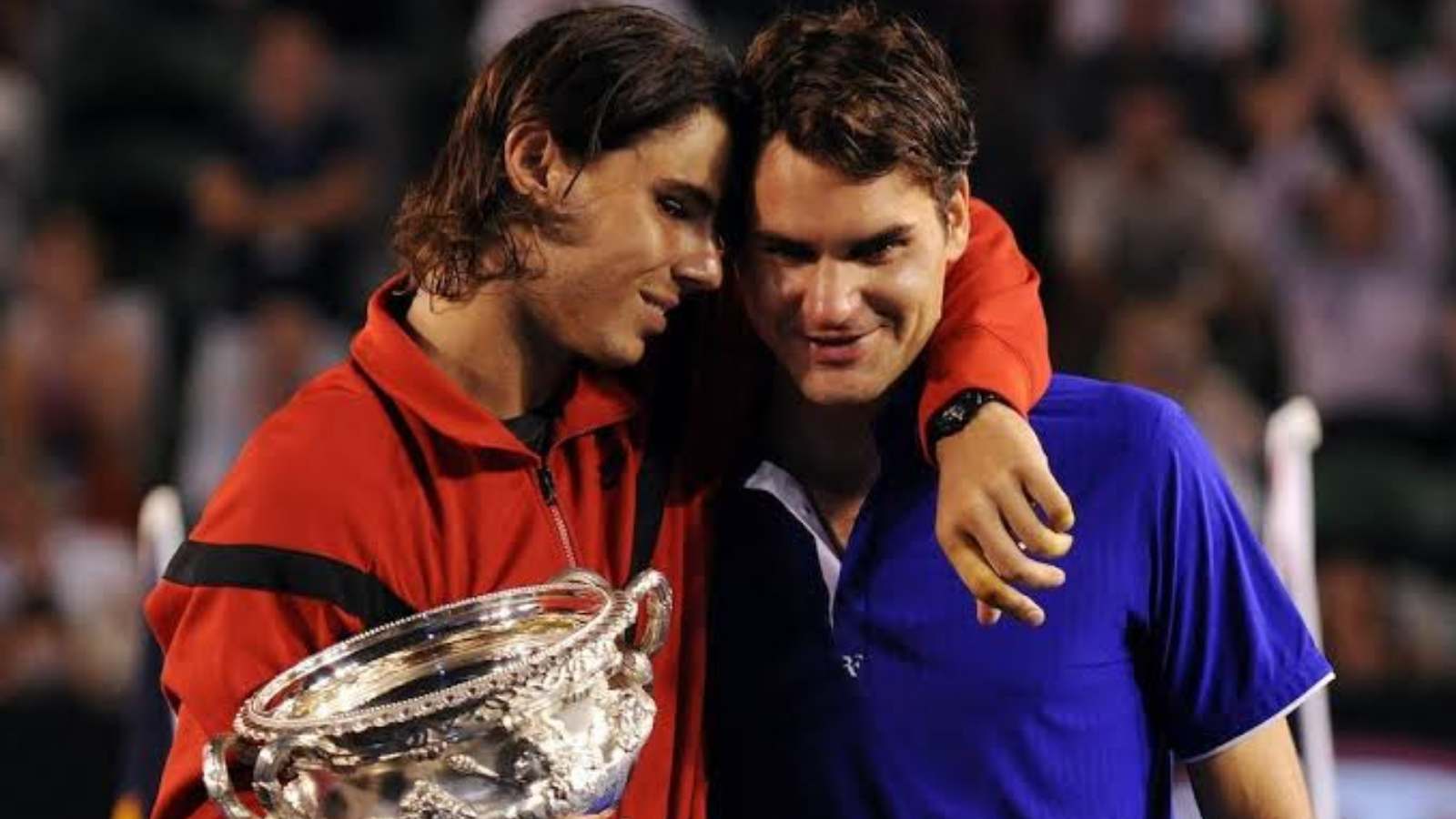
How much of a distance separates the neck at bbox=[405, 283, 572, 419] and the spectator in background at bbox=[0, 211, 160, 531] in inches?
146

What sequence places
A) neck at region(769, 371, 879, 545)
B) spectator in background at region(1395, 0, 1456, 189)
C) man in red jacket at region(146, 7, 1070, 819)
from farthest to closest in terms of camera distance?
1. spectator in background at region(1395, 0, 1456, 189)
2. neck at region(769, 371, 879, 545)
3. man in red jacket at region(146, 7, 1070, 819)

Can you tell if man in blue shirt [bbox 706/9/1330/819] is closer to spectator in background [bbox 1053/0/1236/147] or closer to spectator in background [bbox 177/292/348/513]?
spectator in background [bbox 177/292/348/513]

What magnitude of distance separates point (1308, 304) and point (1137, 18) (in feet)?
2.92

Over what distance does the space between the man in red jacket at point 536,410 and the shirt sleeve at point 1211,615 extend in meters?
0.20

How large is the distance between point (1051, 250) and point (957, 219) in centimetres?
332

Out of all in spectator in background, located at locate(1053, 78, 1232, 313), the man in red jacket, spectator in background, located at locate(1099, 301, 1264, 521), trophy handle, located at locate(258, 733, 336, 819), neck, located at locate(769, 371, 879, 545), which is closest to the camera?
trophy handle, located at locate(258, 733, 336, 819)

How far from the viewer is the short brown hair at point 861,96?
2.77 meters

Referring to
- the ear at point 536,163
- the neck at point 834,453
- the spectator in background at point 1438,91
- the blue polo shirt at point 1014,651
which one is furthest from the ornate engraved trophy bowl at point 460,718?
the spectator in background at point 1438,91

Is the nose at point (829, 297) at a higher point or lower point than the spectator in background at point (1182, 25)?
lower

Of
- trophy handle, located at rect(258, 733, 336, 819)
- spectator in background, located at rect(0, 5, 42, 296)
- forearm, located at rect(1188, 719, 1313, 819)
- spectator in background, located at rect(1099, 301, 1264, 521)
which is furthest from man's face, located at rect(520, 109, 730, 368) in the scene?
spectator in background, located at rect(0, 5, 42, 296)

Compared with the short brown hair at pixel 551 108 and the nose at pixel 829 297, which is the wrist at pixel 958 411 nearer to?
the nose at pixel 829 297

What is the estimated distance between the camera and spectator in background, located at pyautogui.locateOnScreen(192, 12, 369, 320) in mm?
6582

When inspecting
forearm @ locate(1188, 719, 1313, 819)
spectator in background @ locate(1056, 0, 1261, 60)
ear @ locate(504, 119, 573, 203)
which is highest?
spectator in background @ locate(1056, 0, 1261, 60)

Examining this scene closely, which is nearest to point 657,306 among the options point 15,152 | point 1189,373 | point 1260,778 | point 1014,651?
point 1014,651
